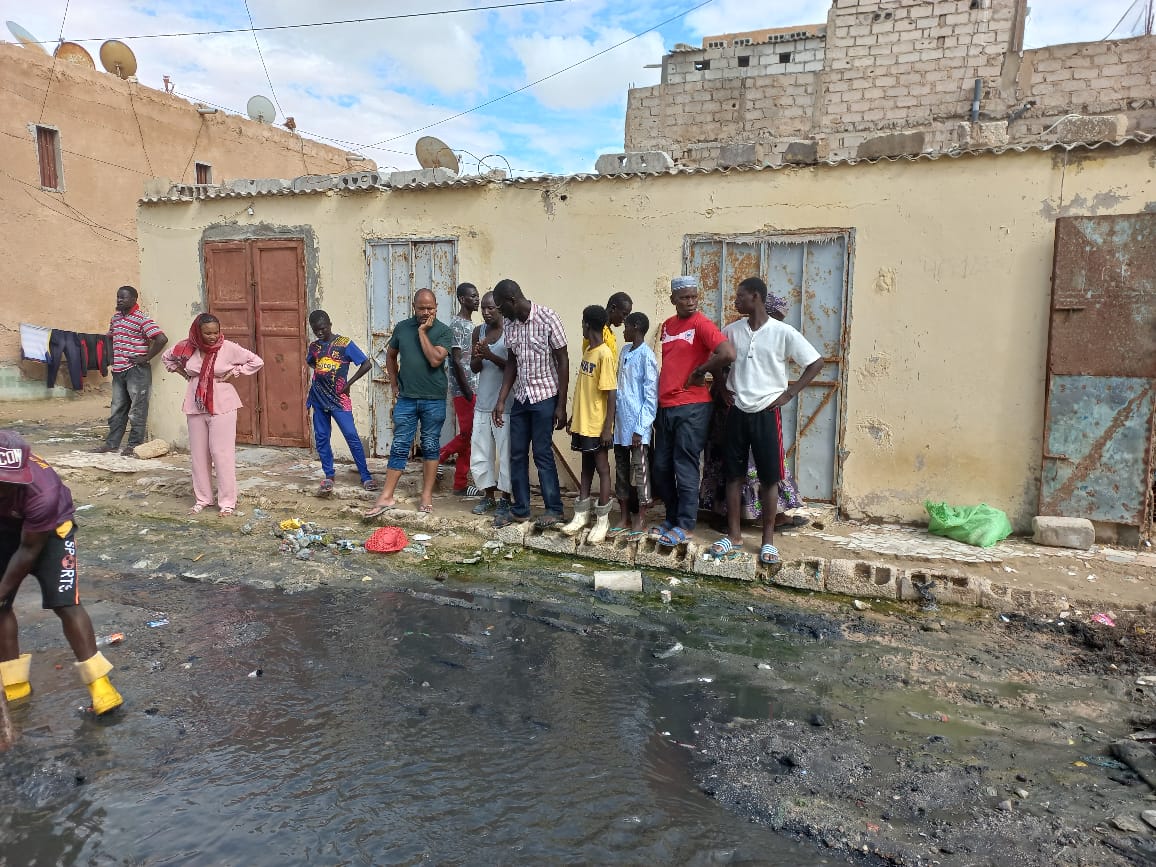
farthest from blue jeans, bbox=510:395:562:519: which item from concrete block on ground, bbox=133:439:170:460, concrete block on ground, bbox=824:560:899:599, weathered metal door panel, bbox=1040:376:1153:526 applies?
concrete block on ground, bbox=133:439:170:460

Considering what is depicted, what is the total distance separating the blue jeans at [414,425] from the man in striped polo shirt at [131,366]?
159 inches

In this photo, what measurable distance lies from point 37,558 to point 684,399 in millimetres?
3643

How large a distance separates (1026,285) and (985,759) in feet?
12.5

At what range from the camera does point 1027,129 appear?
898 cm

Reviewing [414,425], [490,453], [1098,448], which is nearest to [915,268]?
[1098,448]

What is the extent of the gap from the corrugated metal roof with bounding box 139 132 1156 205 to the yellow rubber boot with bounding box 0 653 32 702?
5.26m

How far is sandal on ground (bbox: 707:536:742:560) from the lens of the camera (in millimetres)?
4875

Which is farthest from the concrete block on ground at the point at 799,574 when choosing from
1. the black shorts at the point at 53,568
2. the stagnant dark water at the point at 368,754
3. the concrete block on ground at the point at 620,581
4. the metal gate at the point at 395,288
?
the black shorts at the point at 53,568

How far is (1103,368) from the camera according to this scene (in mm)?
5145

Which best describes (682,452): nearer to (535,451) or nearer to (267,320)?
(535,451)

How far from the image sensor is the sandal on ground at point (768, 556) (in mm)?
4773

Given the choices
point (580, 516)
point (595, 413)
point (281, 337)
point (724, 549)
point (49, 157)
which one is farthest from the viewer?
point (49, 157)

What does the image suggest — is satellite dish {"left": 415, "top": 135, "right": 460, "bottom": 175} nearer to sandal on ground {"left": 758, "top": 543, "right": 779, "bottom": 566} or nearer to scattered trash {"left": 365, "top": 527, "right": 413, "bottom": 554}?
scattered trash {"left": 365, "top": 527, "right": 413, "bottom": 554}

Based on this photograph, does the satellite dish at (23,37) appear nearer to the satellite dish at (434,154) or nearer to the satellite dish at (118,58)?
the satellite dish at (118,58)
